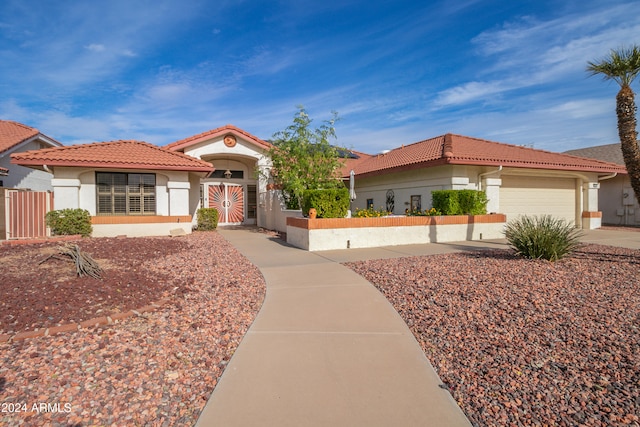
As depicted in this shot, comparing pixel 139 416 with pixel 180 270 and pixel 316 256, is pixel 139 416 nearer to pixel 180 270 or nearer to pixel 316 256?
pixel 180 270

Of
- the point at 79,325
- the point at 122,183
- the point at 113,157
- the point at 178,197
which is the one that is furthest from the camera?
the point at 178,197

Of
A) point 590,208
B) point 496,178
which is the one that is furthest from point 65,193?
point 590,208

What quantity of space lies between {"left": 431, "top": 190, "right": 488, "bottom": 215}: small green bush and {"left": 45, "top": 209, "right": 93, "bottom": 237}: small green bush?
13.1 metres

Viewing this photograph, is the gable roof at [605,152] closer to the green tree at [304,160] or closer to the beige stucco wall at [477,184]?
the beige stucco wall at [477,184]

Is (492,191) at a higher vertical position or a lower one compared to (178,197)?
higher

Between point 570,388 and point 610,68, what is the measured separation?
9.42m

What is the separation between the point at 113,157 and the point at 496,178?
15972 mm

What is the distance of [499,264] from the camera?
828 cm

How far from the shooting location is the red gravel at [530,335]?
291 centimetres

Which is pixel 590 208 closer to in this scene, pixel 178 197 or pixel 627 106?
pixel 627 106

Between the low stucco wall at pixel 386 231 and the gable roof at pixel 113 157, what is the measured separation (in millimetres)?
5761

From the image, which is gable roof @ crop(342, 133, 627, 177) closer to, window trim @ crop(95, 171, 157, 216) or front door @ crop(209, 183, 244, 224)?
front door @ crop(209, 183, 244, 224)

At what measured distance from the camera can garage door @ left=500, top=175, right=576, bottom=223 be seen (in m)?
17.3

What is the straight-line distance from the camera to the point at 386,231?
1216 cm
